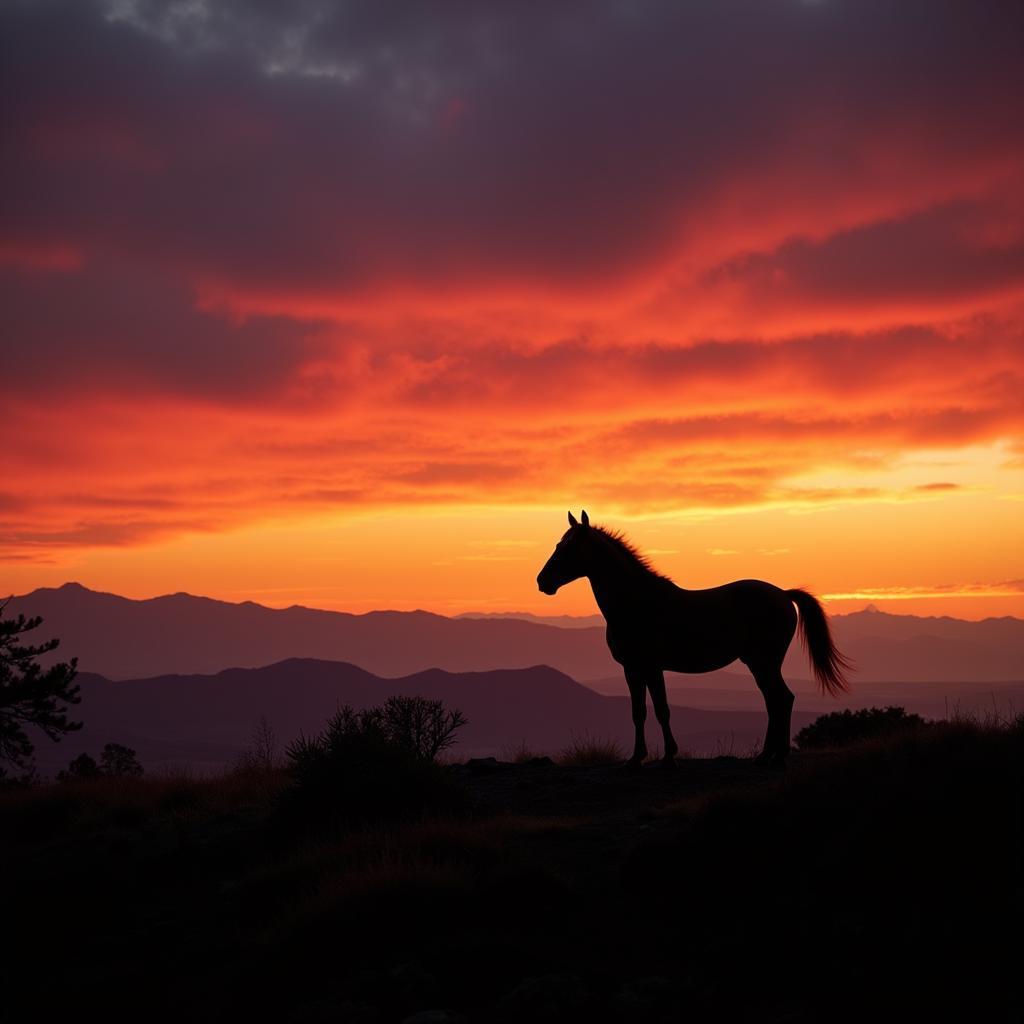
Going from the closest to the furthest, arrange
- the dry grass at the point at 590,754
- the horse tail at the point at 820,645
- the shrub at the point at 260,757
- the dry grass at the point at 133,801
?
the dry grass at the point at 133,801 → the horse tail at the point at 820,645 → the dry grass at the point at 590,754 → the shrub at the point at 260,757

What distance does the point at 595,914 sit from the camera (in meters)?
9.15

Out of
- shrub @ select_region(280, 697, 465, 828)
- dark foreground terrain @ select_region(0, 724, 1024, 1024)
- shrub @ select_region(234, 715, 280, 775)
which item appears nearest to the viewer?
dark foreground terrain @ select_region(0, 724, 1024, 1024)

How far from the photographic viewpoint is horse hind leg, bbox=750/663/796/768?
15336 millimetres

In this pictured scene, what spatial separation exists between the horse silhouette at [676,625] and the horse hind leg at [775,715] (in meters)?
0.02

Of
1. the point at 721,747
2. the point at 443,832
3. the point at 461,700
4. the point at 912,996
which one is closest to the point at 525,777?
the point at 721,747

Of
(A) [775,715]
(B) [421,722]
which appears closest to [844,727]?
(A) [775,715]

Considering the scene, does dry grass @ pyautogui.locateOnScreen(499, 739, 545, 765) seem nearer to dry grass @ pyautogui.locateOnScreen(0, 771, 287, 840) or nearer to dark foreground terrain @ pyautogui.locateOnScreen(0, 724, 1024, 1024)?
dry grass @ pyautogui.locateOnScreen(0, 771, 287, 840)

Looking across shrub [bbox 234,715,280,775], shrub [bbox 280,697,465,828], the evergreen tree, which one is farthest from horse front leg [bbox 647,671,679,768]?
the evergreen tree

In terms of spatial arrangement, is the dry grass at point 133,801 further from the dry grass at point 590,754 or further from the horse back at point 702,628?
the horse back at point 702,628

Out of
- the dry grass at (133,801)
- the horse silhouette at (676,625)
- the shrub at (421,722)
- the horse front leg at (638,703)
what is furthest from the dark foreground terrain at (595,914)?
the shrub at (421,722)

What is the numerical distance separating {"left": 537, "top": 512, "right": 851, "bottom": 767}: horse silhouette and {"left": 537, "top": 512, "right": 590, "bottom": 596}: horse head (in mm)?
16

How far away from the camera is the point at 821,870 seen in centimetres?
869

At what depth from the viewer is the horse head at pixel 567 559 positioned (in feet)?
52.2

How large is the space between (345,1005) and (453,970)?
0.96 metres
